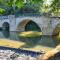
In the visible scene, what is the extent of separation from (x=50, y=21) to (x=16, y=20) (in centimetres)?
923

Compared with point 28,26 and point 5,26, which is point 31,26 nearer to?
point 28,26

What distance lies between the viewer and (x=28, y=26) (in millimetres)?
42750

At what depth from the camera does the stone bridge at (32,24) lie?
32.7 m

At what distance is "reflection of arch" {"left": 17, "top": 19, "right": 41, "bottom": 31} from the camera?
40594 mm

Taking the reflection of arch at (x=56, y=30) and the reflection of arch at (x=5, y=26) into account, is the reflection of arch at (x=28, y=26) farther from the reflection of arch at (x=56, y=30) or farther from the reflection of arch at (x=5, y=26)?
the reflection of arch at (x=56, y=30)

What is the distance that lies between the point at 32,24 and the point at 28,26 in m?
1.00

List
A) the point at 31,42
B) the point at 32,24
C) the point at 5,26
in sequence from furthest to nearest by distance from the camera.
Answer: the point at 5,26, the point at 32,24, the point at 31,42

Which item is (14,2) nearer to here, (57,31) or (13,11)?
Result: (57,31)

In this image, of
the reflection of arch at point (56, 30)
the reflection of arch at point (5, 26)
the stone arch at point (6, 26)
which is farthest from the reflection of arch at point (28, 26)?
the reflection of arch at point (56, 30)

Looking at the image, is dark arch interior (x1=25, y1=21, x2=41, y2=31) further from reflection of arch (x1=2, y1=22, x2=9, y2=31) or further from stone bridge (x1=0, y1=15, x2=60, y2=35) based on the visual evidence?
reflection of arch (x1=2, y1=22, x2=9, y2=31)

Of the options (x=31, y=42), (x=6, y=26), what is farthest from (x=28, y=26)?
(x=31, y=42)

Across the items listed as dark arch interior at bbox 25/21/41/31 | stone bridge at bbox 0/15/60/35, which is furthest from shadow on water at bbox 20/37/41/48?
dark arch interior at bbox 25/21/41/31

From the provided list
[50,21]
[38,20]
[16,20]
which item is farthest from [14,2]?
[16,20]

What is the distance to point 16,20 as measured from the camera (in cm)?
3994
